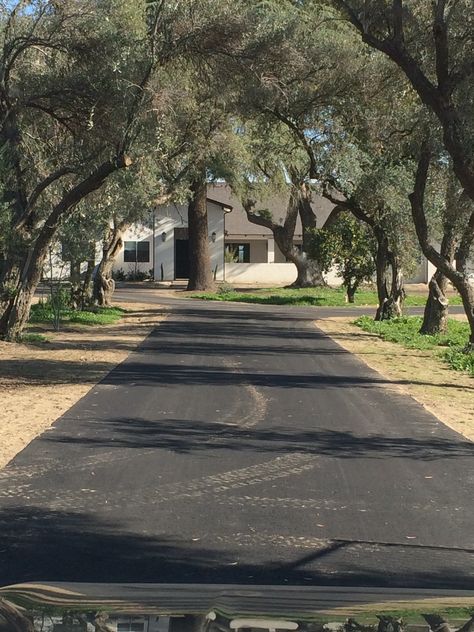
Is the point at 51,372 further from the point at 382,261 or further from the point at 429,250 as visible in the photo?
the point at 382,261

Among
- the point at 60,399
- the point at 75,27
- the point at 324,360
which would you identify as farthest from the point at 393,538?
the point at 75,27

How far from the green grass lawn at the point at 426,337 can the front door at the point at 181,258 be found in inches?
1006

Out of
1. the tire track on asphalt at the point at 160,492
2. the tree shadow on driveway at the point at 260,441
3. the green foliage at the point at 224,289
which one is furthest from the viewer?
the green foliage at the point at 224,289

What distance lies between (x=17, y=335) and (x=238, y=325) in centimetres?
895

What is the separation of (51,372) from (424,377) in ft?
22.3

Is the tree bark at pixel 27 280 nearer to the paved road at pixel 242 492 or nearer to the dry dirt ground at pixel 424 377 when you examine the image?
the paved road at pixel 242 492

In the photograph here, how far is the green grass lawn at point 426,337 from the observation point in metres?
18.1

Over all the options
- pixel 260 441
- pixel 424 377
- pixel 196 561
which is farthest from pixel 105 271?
pixel 196 561

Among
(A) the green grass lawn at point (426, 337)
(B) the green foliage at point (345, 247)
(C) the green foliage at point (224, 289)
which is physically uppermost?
(B) the green foliage at point (345, 247)

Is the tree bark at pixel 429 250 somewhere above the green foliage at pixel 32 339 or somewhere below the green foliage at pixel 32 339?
above

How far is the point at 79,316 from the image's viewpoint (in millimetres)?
27281

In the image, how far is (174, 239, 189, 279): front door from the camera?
5394cm

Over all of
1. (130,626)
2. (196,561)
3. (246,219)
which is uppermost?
(246,219)

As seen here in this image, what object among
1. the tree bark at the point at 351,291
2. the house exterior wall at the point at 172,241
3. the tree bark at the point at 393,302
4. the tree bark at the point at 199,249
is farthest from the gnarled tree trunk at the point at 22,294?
the house exterior wall at the point at 172,241
